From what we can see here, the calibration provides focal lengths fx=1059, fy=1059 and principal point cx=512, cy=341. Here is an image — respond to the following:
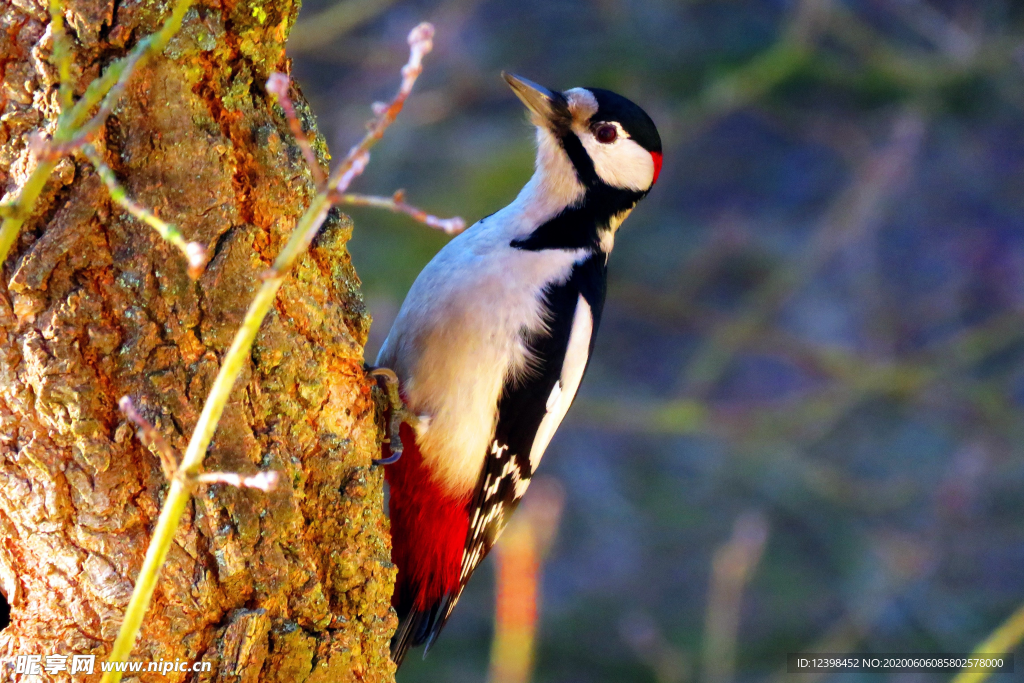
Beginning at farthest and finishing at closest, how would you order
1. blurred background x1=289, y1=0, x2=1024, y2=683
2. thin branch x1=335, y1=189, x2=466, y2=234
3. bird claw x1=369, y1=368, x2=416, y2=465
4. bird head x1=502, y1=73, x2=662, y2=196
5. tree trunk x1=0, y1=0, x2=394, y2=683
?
blurred background x1=289, y1=0, x2=1024, y2=683 < bird head x1=502, y1=73, x2=662, y2=196 < bird claw x1=369, y1=368, x2=416, y2=465 < tree trunk x1=0, y1=0, x2=394, y2=683 < thin branch x1=335, y1=189, x2=466, y2=234

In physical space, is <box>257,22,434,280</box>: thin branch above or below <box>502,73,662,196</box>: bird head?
below

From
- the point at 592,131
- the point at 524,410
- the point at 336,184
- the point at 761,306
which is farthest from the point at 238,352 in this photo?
the point at 761,306

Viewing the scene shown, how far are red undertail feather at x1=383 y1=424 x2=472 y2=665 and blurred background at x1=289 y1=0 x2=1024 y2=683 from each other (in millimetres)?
1252

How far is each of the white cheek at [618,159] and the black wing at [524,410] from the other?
9.6 inches

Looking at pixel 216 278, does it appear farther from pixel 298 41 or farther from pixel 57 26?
pixel 298 41

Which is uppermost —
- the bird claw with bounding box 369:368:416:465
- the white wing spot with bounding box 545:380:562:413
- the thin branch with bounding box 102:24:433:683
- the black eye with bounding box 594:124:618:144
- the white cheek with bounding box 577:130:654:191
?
the black eye with bounding box 594:124:618:144

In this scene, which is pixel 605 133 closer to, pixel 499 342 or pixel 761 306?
pixel 499 342

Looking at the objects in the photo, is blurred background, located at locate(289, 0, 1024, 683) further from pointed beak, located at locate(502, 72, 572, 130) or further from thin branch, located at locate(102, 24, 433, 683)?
thin branch, located at locate(102, 24, 433, 683)

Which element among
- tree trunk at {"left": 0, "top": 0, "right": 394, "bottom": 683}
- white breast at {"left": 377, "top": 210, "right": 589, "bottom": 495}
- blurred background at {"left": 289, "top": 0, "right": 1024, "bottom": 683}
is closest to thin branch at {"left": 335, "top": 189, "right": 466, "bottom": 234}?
tree trunk at {"left": 0, "top": 0, "right": 394, "bottom": 683}

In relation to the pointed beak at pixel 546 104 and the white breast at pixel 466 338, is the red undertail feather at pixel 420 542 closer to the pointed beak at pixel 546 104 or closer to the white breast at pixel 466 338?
the white breast at pixel 466 338

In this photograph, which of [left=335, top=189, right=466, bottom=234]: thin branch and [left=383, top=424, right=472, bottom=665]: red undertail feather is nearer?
[left=335, top=189, right=466, bottom=234]: thin branch

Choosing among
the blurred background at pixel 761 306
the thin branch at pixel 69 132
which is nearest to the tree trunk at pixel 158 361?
the thin branch at pixel 69 132

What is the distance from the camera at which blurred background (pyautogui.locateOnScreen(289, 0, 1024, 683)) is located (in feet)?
16.6

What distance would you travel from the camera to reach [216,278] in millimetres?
1876
